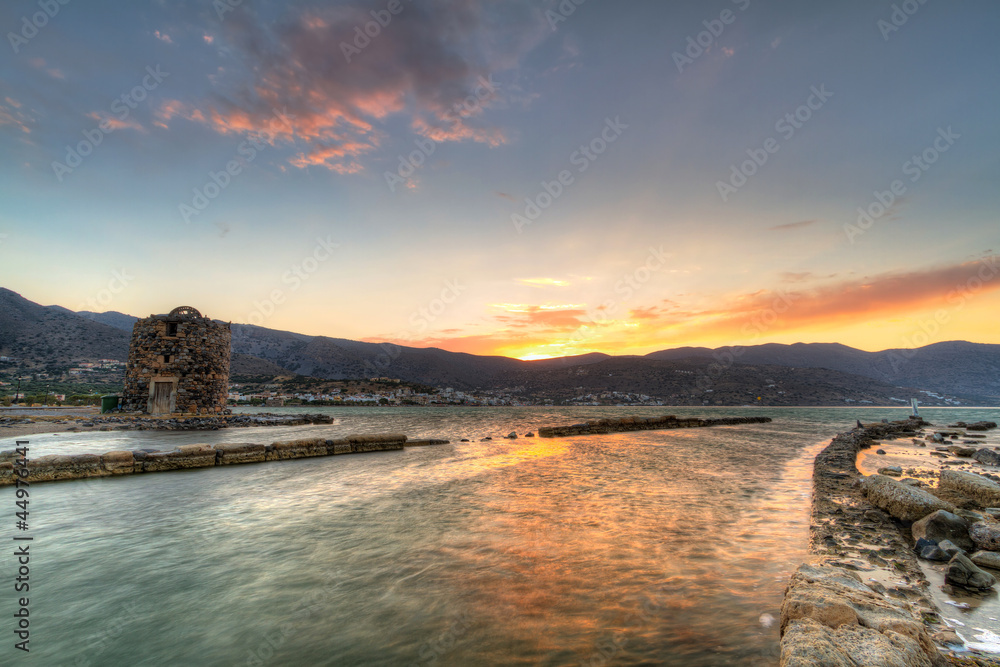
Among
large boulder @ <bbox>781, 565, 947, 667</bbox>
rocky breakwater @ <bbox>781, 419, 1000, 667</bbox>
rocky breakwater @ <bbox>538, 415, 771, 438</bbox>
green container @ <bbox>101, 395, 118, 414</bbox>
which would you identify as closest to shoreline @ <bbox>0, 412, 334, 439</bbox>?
green container @ <bbox>101, 395, 118, 414</bbox>

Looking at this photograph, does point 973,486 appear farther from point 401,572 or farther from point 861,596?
point 401,572

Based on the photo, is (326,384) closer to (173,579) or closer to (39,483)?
(39,483)

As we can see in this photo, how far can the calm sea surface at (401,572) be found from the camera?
361 centimetres

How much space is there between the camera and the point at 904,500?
7855 millimetres

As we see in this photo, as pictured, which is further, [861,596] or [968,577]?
[968,577]

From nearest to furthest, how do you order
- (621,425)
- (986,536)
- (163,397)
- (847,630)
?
(847,630), (986,536), (163,397), (621,425)

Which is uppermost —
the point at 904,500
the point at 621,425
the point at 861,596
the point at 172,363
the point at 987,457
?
the point at 172,363

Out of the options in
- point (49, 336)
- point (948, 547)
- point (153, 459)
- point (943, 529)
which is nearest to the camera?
point (948, 547)

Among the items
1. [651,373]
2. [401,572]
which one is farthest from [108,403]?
[651,373]

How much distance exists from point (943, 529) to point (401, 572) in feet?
29.7

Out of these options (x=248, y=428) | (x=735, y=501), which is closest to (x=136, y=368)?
(x=248, y=428)

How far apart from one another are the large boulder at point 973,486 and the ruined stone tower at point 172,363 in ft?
116

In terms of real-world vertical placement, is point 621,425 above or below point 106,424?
below

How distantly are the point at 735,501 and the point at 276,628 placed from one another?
9.60m
